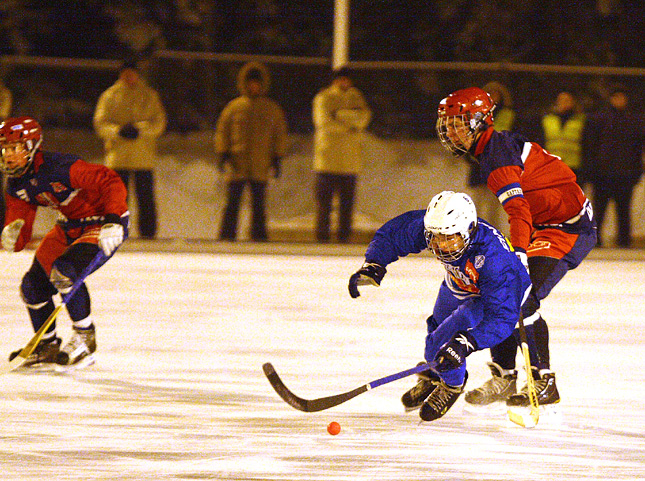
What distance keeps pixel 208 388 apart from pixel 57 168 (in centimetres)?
140

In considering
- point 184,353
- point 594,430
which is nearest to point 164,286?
point 184,353

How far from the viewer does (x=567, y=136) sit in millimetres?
10391

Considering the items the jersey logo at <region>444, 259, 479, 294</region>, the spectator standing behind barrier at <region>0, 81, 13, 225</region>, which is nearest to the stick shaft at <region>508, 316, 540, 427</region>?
the jersey logo at <region>444, 259, 479, 294</region>

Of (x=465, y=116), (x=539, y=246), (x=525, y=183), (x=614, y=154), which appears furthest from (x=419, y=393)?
(x=614, y=154)

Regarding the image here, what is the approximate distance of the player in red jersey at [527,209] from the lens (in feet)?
15.2

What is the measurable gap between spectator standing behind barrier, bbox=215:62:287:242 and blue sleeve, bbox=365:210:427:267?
19.5 feet

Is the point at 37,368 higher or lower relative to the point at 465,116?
lower

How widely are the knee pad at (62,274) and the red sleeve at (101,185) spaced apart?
0.34 m

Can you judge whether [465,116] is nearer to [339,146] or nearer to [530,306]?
[530,306]

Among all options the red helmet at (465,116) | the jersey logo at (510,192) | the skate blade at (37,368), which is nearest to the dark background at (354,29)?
the skate blade at (37,368)

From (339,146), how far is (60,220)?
16.6ft

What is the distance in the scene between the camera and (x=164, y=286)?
26.5ft

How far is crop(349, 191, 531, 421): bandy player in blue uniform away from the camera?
4.20 meters

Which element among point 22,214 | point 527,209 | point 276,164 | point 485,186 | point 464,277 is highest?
point 527,209
